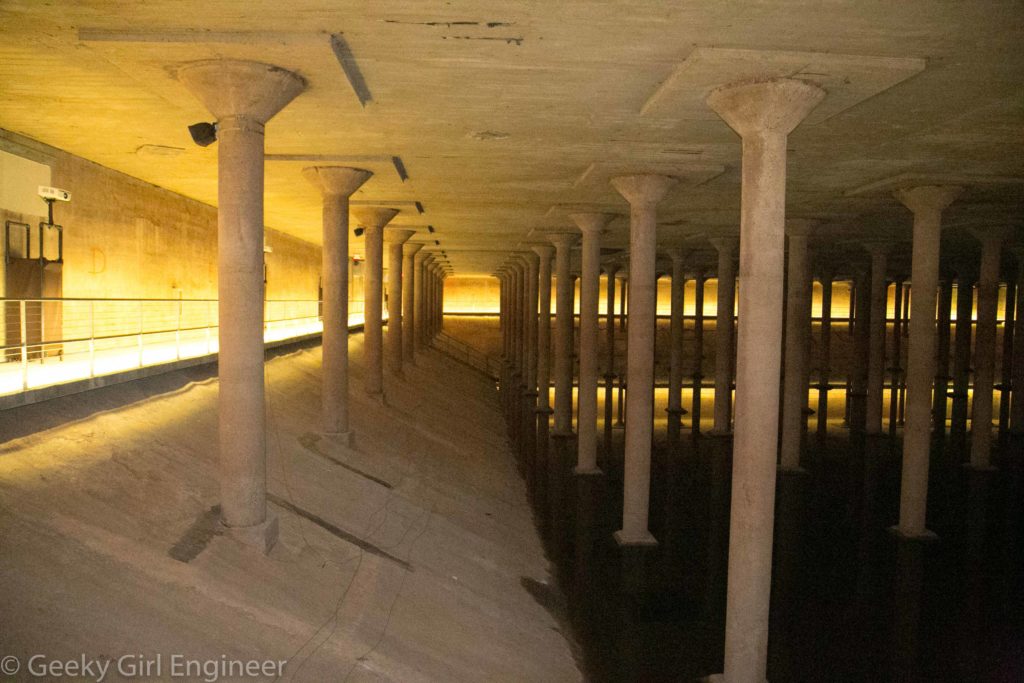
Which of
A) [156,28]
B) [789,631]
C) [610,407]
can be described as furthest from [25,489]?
[610,407]

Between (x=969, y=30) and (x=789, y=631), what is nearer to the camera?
(x=969, y=30)

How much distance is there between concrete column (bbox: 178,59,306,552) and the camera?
727 centimetres

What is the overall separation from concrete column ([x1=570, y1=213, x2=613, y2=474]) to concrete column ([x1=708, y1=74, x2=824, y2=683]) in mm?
8399

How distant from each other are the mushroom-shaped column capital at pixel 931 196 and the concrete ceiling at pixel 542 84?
0.40 m

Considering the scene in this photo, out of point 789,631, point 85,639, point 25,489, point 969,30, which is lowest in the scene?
point 789,631

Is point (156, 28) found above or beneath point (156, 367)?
above

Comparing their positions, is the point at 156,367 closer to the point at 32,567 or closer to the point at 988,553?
the point at 32,567

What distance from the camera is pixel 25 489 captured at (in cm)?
660

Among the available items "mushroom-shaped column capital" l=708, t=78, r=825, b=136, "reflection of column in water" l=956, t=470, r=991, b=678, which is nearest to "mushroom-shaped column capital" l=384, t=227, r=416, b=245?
"mushroom-shaped column capital" l=708, t=78, r=825, b=136

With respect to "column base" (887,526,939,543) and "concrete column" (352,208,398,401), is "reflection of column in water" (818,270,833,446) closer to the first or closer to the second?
"column base" (887,526,939,543)

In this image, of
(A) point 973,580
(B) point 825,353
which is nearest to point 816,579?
(A) point 973,580

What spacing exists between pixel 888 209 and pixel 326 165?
12.1m

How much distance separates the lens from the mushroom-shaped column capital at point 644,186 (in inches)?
469

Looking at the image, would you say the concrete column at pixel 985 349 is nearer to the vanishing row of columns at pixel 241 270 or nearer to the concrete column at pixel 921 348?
the concrete column at pixel 921 348
